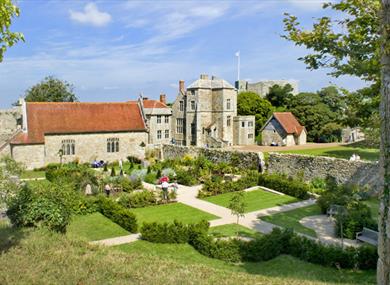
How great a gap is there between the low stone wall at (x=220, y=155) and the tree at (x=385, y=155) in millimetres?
23314

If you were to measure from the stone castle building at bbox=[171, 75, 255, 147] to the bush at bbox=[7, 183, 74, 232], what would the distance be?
114 feet

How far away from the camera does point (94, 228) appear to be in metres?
17.5

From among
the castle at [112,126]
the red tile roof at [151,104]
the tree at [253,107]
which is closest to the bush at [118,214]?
the castle at [112,126]

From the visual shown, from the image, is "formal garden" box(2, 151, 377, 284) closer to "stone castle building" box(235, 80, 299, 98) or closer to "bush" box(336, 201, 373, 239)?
"bush" box(336, 201, 373, 239)

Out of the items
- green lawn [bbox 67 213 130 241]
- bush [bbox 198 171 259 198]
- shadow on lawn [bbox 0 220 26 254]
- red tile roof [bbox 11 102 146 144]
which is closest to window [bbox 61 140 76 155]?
red tile roof [bbox 11 102 146 144]

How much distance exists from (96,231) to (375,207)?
1432 centimetres

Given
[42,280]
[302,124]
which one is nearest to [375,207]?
[42,280]

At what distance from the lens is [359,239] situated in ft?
48.9

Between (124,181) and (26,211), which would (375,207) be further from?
(26,211)

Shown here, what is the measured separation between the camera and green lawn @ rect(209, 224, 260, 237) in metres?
15.9

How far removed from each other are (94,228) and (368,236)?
1174 cm

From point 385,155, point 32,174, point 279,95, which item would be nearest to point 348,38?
point 385,155

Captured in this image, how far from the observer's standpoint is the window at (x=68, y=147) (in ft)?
115

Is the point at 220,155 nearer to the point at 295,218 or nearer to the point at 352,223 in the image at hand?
the point at 295,218
